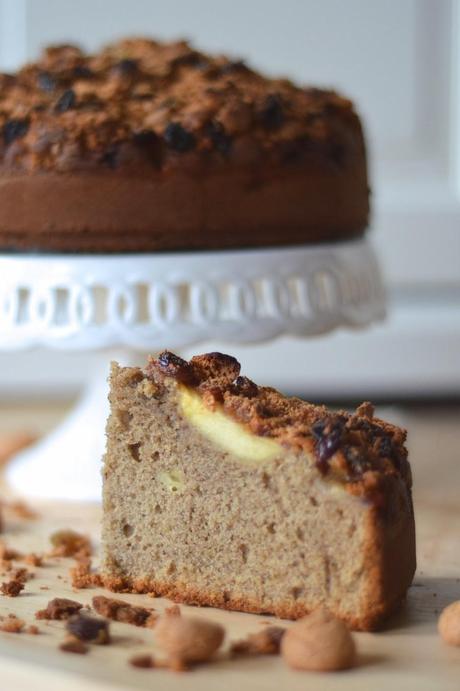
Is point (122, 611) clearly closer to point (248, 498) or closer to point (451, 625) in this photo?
point (248, 498)

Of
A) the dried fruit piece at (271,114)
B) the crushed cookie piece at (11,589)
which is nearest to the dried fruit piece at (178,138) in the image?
the dried fruit piece at (271,114)

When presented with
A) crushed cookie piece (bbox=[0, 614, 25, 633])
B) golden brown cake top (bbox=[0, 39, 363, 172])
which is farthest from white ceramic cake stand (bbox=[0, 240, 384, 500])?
crushed cookie piece (bbox=[0, 614, 25, 633])

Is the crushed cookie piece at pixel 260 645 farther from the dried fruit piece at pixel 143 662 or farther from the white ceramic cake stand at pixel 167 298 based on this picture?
the white ceramic cake stand at pixel 167 298

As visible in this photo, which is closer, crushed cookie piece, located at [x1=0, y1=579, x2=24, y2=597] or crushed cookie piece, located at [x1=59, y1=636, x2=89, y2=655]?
crushed cookie piece, located at [x1=59, y1=636, x2=89, y2=655]

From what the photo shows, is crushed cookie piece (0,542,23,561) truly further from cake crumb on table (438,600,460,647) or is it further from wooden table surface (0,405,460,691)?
cake crumb on table (438,600,460,647)

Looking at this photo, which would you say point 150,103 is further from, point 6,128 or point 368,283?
point 368,283

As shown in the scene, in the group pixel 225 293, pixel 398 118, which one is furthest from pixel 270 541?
pixel 398 118

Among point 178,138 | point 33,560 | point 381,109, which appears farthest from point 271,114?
point 381,109
